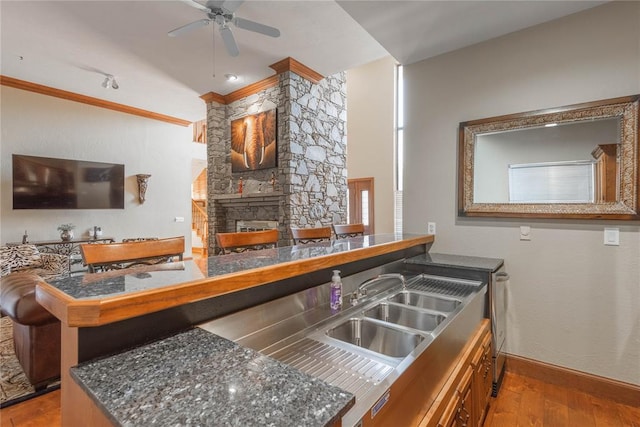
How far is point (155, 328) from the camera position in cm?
89

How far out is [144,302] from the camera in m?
0.82

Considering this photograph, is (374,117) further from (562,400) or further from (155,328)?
(155,328)

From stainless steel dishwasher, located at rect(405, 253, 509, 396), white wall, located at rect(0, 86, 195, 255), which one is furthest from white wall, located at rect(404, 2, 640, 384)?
white wall, located at rect(0, 86, 195, 255)

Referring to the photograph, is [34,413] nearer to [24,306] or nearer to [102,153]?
[24,306]

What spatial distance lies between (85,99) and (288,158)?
3.92 metres

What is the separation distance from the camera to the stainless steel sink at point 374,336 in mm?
1336

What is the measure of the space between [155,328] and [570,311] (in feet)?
8.54

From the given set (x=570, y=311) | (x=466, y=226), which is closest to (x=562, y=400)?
(x=570, y=311)

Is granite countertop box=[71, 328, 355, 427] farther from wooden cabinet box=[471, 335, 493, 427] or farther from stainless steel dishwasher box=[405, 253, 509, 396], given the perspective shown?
stainless steel dishwasher box=[405, 253, 509, 396]

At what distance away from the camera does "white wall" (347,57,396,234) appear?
7.33 meters

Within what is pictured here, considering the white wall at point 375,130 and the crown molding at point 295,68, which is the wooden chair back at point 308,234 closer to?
the crown molding at point 295,68

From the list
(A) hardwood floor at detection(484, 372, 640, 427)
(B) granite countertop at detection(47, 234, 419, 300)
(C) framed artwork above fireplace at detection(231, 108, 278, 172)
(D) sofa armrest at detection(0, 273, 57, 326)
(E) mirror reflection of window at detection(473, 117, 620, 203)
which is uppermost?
(C) framed artwork above fireplace at detection(231, 108, 278, 172)

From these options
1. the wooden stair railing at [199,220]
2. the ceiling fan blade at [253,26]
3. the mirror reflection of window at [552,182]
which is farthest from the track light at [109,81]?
the mirror reflection of window at [552,182]

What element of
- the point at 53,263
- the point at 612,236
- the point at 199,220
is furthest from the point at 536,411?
the point at 199,220
